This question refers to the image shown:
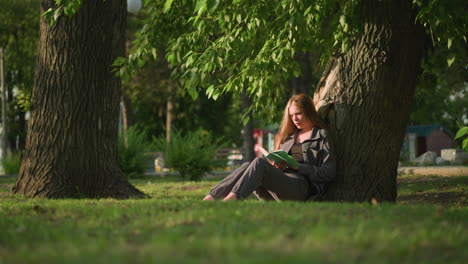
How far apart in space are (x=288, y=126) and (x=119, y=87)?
8.72 feet

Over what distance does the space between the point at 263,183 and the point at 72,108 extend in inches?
116

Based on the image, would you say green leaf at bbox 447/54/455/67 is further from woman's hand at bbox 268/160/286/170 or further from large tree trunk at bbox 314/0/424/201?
woman's hand at bbox 268/160/286/170

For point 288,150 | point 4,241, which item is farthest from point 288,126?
point 4,241

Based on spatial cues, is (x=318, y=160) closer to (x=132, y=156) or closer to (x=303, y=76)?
(x=132, y=156)

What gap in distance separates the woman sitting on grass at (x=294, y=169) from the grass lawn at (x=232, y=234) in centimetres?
110

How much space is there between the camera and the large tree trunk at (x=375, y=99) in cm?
712

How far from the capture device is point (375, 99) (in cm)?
718

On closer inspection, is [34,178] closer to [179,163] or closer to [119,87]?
[119,87]

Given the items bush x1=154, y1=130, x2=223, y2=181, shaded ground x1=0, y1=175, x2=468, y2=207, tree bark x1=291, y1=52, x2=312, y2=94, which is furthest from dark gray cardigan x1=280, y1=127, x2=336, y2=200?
tree bark x1=291, y1=52, x2=312, y2=94

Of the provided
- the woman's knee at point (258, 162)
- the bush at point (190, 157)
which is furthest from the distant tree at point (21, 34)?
the woman's knee at point (258, 162)

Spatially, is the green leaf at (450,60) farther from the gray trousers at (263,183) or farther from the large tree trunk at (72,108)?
the large tree trunk at (72,108)

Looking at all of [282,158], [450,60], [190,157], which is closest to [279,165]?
[282,158]

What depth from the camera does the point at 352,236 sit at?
364cm

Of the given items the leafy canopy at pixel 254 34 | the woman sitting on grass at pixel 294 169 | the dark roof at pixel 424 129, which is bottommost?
the woman sitting on grass at pixel 294 169
